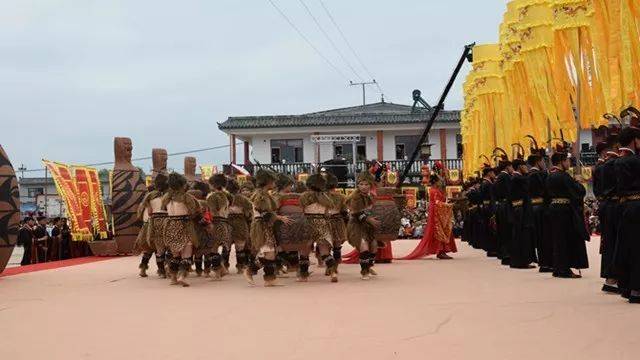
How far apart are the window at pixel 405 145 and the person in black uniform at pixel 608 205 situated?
936 inches

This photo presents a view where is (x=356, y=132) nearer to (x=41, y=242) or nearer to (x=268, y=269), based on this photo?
(x=41, y=242)

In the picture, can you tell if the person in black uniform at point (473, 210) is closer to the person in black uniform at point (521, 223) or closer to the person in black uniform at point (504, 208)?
the person in black uniform at point (504, 208)

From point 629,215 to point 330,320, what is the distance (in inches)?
116

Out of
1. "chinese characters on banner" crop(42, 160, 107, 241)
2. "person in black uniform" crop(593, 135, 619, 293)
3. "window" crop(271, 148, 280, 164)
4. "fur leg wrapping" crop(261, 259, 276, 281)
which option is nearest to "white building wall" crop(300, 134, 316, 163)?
"window" crop(271, 148, 280, 164)

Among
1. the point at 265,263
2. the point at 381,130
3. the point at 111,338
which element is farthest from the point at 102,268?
the point at 381,130

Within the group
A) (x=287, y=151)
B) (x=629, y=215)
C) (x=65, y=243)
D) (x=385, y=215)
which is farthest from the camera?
(x=287, y=151)

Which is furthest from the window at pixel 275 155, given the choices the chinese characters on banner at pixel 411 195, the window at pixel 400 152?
the chinese characters on banner at pixel 411 195

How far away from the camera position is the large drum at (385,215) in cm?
1106

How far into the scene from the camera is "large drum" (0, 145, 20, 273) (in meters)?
10.6

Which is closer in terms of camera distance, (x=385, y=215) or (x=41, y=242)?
(x=385, y=215)

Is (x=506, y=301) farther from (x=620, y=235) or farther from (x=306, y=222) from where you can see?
(x=306, y=222)

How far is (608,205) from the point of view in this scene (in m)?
7.19

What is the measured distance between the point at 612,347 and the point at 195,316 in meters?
3.62

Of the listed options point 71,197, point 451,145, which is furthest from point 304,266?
point 451,145
